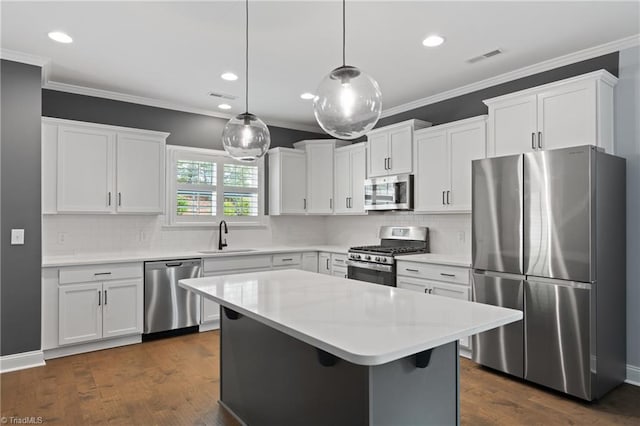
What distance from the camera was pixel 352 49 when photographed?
11.5 feet

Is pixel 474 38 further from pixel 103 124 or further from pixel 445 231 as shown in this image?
pixel 103 124

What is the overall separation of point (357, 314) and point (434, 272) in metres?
2.34

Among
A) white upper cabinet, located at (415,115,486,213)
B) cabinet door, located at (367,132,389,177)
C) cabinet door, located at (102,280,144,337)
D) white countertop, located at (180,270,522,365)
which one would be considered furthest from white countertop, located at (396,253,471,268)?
cabinet door, located at (102,280,144,337)

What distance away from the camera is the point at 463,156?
4.18m

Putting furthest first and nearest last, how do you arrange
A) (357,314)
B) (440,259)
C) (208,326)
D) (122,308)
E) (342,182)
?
(342,182) < (208,326) < (122,308) < (440,259) < (357,314)

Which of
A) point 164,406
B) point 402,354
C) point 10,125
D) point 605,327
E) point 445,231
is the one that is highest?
→ point 10,125

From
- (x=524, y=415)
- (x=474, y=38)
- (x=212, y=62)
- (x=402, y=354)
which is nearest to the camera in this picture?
(x=402, y=354)

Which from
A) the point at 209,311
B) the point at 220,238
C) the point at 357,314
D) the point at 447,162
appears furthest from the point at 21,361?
the point at 447,162

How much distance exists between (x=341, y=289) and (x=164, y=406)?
160cm

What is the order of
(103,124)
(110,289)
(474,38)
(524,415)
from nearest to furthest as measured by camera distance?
1. (524,415)
2. (474,38)
3. (110,289)
4. (103,124)

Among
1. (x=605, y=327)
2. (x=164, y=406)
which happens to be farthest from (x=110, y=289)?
(x=605, y=327)

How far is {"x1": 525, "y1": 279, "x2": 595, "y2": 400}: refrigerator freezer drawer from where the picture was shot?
291 cm

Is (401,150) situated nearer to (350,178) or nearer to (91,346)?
(350,178)

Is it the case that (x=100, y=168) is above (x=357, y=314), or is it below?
above
